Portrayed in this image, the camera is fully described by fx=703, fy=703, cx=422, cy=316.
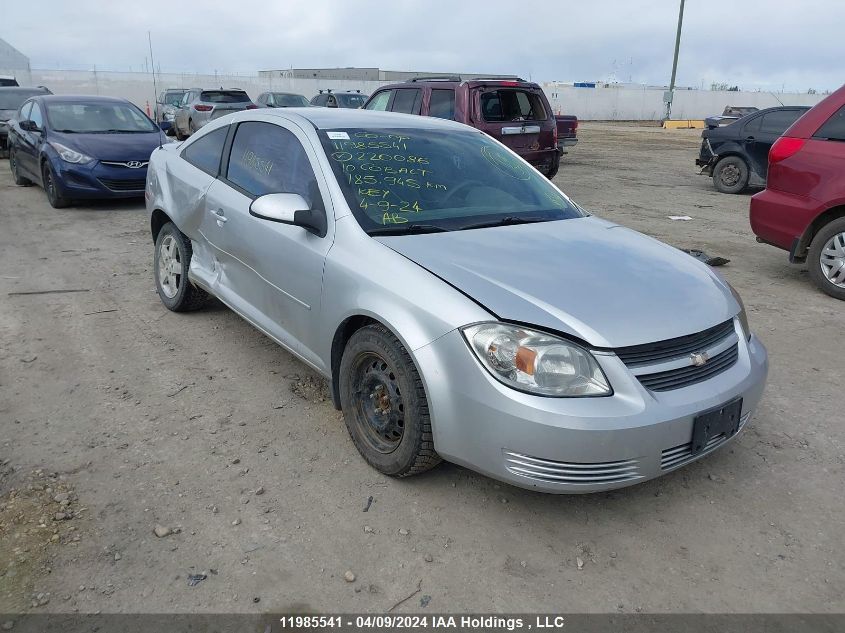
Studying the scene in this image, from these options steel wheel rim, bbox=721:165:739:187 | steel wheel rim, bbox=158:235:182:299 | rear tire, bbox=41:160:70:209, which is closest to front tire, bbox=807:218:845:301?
steel wheel rim, bbox=158:235:182:299

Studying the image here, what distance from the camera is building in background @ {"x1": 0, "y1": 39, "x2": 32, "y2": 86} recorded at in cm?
3278

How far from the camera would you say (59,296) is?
5.84 m

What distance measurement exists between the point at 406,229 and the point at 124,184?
781cm

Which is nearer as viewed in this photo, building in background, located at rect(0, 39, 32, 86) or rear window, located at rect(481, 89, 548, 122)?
rear window, located at rect(481, 89, 548, 122)

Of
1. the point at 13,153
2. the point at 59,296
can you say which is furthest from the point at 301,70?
the point at 59,296

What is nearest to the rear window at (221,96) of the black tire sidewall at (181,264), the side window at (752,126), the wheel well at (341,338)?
the side window at (752,126)

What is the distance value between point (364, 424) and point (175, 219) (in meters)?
2.58

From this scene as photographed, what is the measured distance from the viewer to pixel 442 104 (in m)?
10.9

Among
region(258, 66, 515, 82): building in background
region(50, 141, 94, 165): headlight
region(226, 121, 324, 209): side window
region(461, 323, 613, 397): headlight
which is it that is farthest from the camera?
region(258, 66, 515, 82): building in background

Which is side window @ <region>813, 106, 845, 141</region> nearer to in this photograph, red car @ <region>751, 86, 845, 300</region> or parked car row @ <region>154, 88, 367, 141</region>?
red car @ <region>751, 86, 845, 300</region>

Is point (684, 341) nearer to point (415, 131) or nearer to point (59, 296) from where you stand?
point (415, 131)

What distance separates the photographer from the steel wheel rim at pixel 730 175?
12.6m

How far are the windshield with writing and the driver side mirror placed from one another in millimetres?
188

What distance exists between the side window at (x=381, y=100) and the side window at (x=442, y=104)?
41.3 inches
